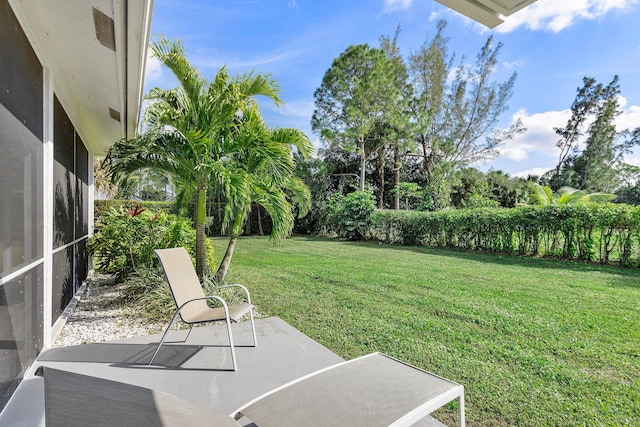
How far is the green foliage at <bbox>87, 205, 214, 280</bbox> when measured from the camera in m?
6.40

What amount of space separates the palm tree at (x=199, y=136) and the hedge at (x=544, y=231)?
8956mm

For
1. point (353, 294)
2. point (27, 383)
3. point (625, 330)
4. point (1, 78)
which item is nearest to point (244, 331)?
point (27, 383)

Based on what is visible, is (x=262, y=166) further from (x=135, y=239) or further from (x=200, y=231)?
(x=135, y=239)

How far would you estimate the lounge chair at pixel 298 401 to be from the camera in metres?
1.02

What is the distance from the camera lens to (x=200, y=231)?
5898 mm

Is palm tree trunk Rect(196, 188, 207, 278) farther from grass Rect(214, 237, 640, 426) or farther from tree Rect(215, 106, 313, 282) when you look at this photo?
grass Rect(214, 237, 640, 426)

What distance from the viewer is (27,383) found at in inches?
110

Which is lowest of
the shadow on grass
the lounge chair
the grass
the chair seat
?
the grass

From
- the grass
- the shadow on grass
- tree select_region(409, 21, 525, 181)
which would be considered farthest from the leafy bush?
tree select_region(409, 21, 525, 181)

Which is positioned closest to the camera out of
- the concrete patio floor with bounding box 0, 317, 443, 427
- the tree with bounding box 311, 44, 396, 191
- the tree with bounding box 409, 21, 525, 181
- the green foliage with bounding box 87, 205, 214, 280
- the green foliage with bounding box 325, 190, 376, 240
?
the concrete patio floor with bounding box 0, 317, 443, 427

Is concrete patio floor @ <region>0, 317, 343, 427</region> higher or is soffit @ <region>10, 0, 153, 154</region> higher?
soffit @ <region>10, 0, 153, 154</region>

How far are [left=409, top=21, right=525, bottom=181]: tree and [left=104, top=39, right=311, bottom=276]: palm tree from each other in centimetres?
1954

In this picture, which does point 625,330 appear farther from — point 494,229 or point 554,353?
point 494,229

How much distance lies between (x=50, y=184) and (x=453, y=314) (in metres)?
5.49
